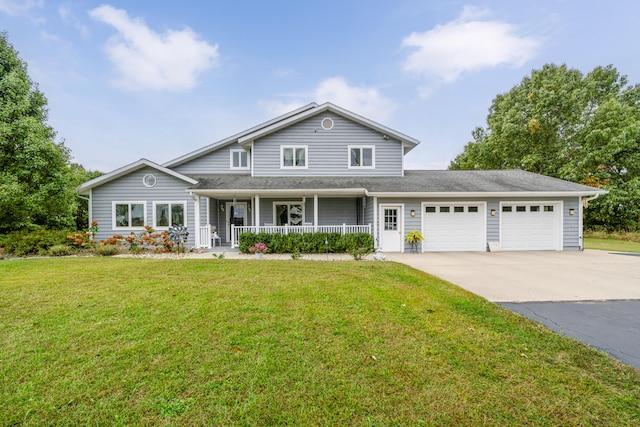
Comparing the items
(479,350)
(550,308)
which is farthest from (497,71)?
(479,350)

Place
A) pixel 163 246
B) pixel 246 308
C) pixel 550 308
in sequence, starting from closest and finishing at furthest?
pixel 246 308 → pixel 550 308 → pixel 163 246

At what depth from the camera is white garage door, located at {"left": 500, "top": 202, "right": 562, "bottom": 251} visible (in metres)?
11.7

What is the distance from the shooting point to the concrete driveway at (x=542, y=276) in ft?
16.8

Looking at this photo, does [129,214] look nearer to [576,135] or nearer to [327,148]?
[327,148]

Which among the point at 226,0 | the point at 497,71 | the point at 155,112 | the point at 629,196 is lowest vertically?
the point at 629,196

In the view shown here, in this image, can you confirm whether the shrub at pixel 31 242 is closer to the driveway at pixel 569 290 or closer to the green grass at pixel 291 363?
the green grass at pixel 291 363

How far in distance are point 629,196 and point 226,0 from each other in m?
28.6

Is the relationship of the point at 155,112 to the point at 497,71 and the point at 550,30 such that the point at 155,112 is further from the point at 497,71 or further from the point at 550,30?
the point at 550,30

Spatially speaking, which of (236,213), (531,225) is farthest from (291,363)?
(531,225)

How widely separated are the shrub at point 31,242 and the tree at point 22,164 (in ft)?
6.94

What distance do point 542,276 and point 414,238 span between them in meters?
4.88

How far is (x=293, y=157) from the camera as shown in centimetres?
1323

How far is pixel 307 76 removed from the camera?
1872 cm

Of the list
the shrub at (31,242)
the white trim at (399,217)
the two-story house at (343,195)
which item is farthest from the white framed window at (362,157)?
the shrub at (31,242)
